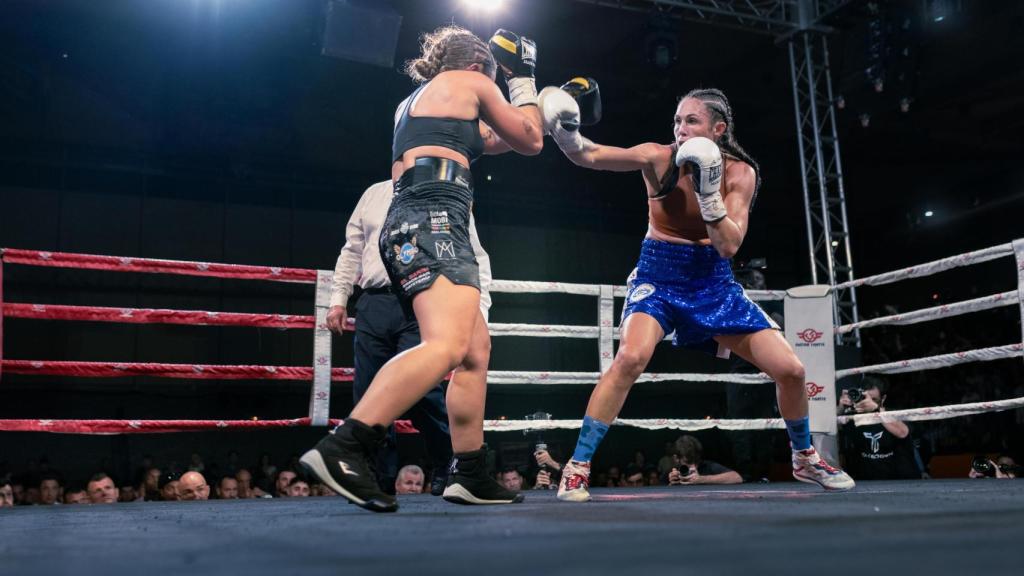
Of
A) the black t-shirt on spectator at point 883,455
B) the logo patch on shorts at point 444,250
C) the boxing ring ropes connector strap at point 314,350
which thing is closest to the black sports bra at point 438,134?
the logo patch on shorts at point 444,250

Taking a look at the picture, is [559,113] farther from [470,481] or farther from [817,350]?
[817,350]

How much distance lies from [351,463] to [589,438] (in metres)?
0.95

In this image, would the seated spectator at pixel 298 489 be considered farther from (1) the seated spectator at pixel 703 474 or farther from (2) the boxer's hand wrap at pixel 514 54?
(2) the boxer's hand wrap at pixel 514 54

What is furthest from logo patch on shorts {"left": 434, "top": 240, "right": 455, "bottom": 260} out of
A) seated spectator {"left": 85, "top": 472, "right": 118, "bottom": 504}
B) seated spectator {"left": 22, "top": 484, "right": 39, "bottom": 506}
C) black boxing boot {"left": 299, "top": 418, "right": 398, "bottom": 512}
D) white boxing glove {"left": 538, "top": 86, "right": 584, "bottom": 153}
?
seated spectator {"left": 22, "top": 484, "right": 39, "bottom": 506}

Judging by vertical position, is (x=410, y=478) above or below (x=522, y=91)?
below

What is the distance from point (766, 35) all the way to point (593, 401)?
7.24m

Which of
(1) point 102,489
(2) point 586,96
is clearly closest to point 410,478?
(1) point 102,489

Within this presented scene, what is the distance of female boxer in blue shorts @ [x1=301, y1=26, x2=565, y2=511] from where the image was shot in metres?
1.85

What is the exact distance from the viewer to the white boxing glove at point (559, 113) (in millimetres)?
2441

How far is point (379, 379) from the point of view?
1.89 meters

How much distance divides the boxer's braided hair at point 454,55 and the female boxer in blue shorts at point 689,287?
0.33 meters

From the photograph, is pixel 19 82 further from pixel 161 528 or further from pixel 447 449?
pixel 161 528

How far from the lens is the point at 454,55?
225 centimetres

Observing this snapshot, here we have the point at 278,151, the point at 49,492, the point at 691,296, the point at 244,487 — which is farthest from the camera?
the point at 278,151
